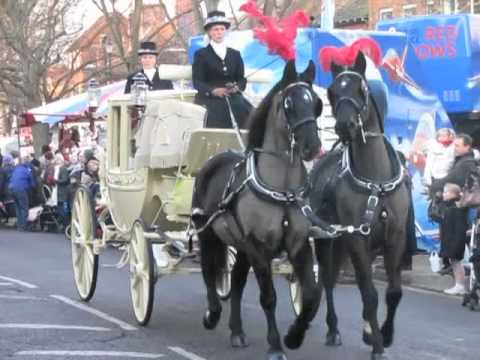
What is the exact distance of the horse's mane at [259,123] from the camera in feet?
26.5

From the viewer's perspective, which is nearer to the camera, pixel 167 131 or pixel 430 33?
pixel 167 131

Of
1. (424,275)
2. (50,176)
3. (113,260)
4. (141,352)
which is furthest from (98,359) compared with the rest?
(50,176)

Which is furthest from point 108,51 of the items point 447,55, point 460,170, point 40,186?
point 460,170

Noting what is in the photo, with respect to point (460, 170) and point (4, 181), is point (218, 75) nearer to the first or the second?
point (460, 170)

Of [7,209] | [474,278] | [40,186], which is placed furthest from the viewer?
[7,209]

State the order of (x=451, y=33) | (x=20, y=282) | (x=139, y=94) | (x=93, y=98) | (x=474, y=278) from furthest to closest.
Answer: (x=93, y=98) < (x=451, y=33) < (x=20, y=282) < (x=474, y=278) < (x=139, y=94)

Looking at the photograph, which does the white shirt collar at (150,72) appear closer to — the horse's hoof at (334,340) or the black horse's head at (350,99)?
the black horse's head at (350,99)

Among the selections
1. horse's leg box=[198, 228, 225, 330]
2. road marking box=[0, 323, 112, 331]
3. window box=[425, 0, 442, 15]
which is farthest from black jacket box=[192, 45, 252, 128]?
window box=[425, 0, 442, 15]

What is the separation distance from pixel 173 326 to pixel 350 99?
3123mm

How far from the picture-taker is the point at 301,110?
7.54 m

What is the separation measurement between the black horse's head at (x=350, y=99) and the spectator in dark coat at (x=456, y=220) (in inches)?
168

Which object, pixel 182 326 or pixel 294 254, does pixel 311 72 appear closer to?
pixel 294 254

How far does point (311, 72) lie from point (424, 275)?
674 cm

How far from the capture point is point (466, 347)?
8812 mm
